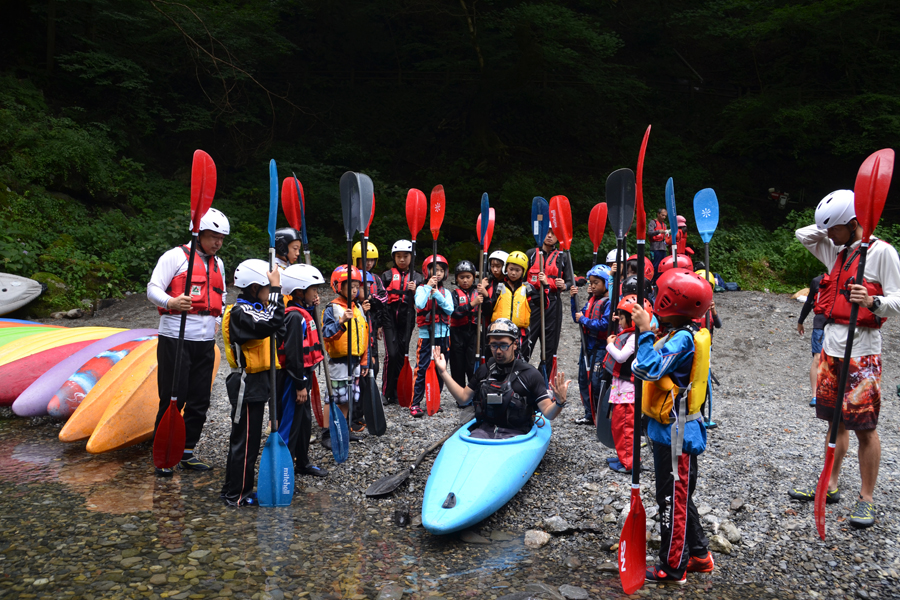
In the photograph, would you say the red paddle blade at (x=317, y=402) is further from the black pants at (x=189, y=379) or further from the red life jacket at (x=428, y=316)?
the red life jacket at (x=428, y=316)

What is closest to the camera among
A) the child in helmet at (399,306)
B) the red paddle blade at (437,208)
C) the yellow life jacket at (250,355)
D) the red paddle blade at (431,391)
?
the yellow life jacket at (250,355)

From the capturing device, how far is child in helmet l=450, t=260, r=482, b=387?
5.54m

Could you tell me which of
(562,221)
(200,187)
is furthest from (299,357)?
(562,221)

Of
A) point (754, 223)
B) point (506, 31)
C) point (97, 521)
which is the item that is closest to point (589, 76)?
point (506, 31)

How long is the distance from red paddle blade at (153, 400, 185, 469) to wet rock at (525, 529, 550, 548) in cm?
220

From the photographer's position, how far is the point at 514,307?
5312 mm

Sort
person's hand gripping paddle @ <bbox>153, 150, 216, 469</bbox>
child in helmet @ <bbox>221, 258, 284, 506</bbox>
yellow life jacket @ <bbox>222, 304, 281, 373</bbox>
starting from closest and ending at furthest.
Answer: child in helmet @ <bbox>221, 258, 284, 506</bbox>, yellow life jacket @ <bbox>222, 304, 281, 373</bbox>, person's hand gripping paddle @ <bbox>153, 150, 216, 469</bbox>

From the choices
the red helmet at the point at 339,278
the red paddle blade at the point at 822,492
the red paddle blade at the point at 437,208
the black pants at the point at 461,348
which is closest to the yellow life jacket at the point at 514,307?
the black pants at the point at 461,348

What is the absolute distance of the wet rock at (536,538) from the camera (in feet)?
10.7

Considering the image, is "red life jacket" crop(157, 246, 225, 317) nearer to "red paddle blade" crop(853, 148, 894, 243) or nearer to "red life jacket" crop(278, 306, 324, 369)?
"red life jacket" crop(278, 306, 324, 369)

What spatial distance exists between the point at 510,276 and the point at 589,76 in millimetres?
10597

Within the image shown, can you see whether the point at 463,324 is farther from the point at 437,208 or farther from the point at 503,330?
the point at 503,330

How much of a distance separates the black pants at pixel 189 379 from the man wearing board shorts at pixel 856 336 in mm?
3660

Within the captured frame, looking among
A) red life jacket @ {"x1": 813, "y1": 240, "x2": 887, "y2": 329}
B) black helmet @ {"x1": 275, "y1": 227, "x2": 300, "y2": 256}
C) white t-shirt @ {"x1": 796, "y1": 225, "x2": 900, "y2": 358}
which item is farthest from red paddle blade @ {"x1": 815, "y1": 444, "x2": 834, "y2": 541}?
black helmet @ {"x1": 275, "y1": 227, "x2": 300, "y2": 256}
